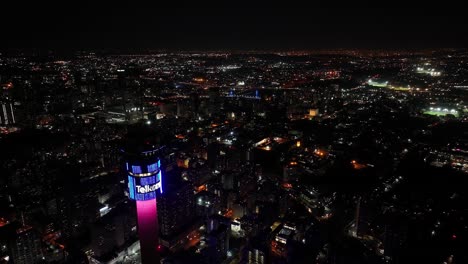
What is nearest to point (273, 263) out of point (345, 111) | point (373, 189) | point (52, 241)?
point (373, 189)

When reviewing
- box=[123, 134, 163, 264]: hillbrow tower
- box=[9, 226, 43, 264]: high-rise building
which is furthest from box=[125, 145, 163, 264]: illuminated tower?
box=[9, 226, 43, 264]: high-rise building

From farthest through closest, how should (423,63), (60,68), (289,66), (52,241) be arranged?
(289,66)
(423,63)
(60,68)
(52,241)

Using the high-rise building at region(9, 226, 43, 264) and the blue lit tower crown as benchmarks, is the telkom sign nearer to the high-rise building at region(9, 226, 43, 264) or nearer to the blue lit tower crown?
the blue lit tower crown

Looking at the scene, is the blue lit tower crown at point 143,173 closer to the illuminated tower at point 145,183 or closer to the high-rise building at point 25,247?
the illuminated tower at point 145,183

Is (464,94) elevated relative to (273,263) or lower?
elevated

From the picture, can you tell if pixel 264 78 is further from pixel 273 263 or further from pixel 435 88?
pixel 273 263

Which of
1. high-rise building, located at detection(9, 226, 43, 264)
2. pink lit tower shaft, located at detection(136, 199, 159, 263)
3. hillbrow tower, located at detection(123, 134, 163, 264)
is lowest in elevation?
high-rise building, located at detection(9, 226, 43, 264)

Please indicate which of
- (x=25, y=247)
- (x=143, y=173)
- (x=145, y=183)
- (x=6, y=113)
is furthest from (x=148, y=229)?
(x=6, y=113)

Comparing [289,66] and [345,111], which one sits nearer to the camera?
[345,111]
